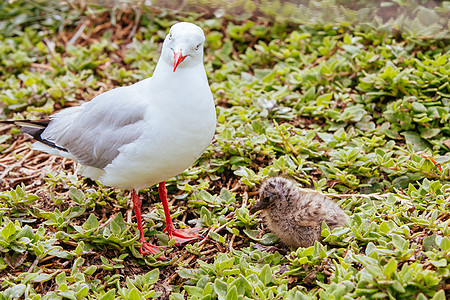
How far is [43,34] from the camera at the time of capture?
648 centimetres

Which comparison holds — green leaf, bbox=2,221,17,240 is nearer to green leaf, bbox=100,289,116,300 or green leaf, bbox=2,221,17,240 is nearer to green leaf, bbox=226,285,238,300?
green leaf, bbox=100,289,116,300

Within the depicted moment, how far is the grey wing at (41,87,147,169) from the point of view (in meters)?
3.54

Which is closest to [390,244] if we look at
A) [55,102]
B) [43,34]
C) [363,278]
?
[363,278]

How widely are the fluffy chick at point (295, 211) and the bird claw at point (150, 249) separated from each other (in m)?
0.72

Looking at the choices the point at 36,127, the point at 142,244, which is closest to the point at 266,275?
the point at 142,244

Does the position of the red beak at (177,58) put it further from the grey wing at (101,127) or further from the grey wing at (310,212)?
the grey wing at (310,212)

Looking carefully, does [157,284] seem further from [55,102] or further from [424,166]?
[55,102]

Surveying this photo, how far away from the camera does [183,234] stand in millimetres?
3975

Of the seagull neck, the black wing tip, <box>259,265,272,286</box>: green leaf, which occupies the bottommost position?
<box>259,265,272,286</box>: green leaf

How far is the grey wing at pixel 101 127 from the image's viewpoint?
3.54 meters

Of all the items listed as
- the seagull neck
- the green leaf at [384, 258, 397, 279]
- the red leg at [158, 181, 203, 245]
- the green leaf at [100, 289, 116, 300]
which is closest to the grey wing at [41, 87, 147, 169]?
the seagull neck

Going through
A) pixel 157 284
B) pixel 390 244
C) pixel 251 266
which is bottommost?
pixel 157 284

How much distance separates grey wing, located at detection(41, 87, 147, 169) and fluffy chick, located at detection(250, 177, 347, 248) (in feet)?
3.48

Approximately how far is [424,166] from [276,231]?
49.9 inches
